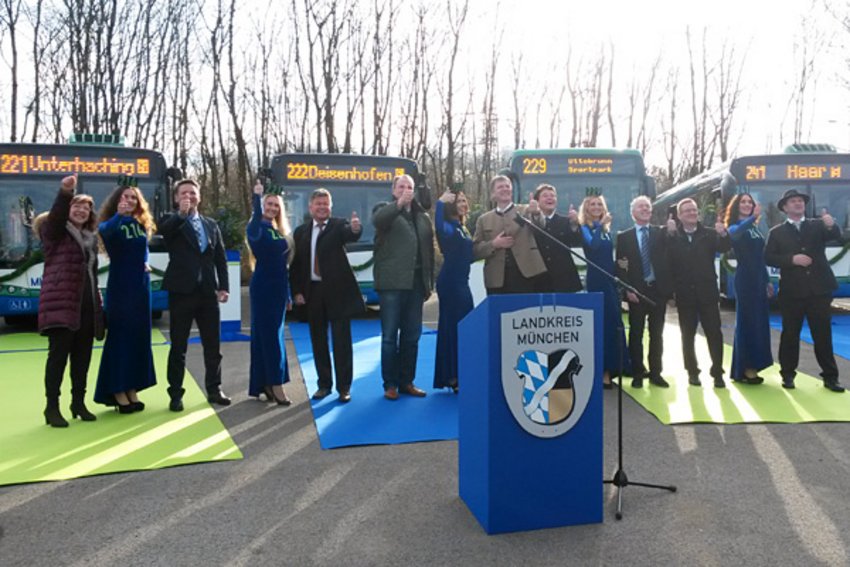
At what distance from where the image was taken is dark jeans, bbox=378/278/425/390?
610cm

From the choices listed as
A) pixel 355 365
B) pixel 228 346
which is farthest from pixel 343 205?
pixel 355 365

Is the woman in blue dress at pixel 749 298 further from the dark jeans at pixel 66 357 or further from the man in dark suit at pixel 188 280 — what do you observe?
the dark jeans at pixel 66 357

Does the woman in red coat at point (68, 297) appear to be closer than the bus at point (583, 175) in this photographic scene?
Yes

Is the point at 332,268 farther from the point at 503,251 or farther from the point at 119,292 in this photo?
the point at 119,292

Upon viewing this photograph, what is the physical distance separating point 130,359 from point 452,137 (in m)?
25.7

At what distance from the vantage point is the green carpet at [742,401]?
533 cm

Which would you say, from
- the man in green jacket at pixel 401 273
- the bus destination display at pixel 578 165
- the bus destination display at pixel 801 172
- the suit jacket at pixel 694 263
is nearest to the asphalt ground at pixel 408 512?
the man in green jacket at pixel 401 273

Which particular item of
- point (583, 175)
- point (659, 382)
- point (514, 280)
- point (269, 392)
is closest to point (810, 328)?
point (659, 382)

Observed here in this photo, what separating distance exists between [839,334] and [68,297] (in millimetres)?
9270

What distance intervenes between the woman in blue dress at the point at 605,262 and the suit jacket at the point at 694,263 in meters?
0.55

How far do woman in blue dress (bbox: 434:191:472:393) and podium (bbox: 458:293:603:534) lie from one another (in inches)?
107

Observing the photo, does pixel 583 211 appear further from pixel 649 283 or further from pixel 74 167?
pixel 74 167

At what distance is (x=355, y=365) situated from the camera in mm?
7812

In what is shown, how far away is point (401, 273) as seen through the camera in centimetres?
605
